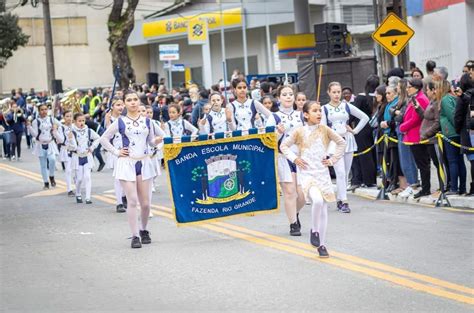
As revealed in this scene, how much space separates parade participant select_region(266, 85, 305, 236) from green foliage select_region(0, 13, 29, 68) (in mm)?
42307

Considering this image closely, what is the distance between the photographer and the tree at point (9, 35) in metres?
53.7

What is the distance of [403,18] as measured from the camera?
2130 centimetres

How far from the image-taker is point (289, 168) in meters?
13.0

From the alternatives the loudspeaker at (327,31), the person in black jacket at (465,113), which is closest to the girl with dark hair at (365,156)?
the person in black jacket at (465,113)

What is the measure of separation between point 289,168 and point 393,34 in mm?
8074

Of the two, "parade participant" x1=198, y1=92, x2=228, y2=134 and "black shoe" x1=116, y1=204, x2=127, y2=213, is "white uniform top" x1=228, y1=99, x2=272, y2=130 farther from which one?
"black shoe" x1=116, y1=204, x2=127, y2=213

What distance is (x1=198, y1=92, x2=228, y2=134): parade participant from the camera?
687 inches

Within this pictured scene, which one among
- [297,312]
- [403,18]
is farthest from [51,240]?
[403,18]

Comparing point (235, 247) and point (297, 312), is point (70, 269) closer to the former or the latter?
point (235, 247)

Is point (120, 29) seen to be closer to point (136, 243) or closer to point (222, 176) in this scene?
point (222, 176)

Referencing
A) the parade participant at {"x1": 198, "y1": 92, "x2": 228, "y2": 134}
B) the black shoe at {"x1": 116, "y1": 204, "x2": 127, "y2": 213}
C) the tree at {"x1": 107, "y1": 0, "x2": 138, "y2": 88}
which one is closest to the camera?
→ the black shoe at {"x1": 116, "y1": 204, "x2": 127, "y2": 213}

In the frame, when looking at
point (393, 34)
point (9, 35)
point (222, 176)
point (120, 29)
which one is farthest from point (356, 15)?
point (222, 176)

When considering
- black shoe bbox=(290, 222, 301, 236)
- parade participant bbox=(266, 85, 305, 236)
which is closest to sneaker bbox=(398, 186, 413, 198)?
parade participant bbox=(266, 85, 305, 236)

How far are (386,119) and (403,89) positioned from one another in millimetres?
691
